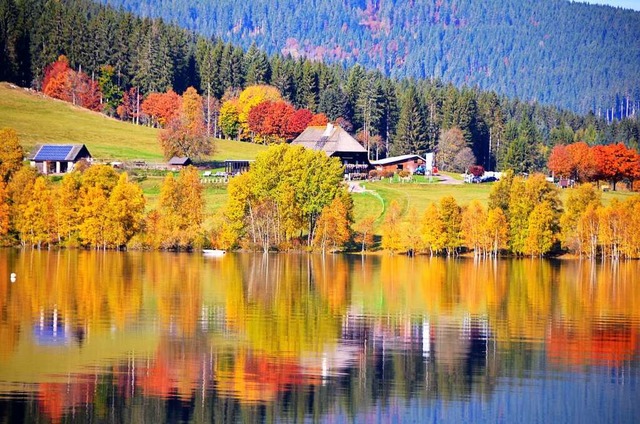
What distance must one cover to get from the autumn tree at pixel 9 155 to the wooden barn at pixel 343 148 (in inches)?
1875

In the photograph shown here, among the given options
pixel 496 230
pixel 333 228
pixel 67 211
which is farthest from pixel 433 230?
pixel 67 211

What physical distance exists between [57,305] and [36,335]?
9.74m

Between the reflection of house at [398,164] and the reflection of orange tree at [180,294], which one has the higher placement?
the reflection of house at [398,164]

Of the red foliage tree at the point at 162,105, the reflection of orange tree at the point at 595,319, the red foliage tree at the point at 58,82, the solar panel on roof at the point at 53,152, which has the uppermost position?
the red foliage tree at the point at 58,82

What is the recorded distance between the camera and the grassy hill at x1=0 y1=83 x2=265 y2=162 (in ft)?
476

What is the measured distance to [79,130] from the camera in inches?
6058

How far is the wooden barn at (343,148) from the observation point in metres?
149

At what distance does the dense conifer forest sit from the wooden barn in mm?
28198

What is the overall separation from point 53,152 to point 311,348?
3710 inches

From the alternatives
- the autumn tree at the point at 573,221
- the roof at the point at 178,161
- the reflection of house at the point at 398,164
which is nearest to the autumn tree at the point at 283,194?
the autumn tree at the point at 573,221

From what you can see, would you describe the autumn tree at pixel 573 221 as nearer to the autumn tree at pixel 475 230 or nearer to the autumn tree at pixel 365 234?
the autumn tree at pixel 475 230

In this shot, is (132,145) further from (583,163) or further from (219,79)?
(583,163)

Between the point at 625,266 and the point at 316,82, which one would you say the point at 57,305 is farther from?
the point at 316,82

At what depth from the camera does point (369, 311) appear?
2125 inches
